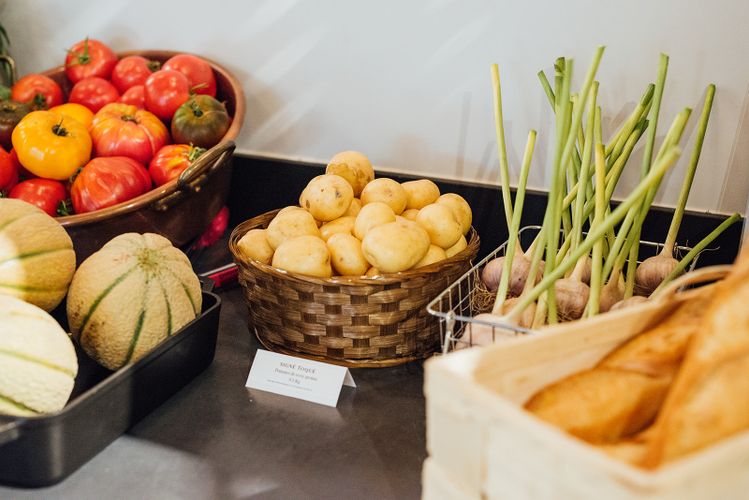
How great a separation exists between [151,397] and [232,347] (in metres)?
0.21

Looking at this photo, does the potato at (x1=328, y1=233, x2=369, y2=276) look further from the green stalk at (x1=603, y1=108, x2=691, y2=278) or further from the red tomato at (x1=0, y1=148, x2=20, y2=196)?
the red tomato at (x1=0, y1=148, x2=20, y2=196)

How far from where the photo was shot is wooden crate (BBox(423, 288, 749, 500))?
14.4 inches

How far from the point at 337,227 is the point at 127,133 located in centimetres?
47

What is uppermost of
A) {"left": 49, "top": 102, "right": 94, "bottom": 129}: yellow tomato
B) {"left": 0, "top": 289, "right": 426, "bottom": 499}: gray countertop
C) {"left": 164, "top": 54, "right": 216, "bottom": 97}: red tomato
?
{"left": 164, "top": 54, "right": 216, "bottom": 97}: red tomato

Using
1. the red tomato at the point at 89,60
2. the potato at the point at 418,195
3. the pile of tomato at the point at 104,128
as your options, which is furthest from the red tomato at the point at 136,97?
the potato at the point at 418,195

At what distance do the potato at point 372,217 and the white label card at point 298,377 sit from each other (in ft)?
0.65

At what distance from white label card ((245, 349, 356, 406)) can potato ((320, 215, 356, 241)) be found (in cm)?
19

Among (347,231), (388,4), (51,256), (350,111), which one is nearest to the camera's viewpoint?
(51,256)

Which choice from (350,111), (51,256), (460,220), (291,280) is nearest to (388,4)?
(350,111)

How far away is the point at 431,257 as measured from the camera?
0.94 meters

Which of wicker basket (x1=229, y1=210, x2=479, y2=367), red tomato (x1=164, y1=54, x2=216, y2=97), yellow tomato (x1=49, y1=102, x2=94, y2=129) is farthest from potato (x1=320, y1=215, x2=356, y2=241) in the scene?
yellow tomato (x1=49, y1=102, x2=94, y2=129)

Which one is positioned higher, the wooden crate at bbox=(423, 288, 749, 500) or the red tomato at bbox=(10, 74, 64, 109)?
the red tomato at bbox=(10, 74, 64, 109)

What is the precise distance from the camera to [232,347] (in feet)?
3.44

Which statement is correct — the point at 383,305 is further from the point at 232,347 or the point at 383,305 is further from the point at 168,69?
the point at 168,69
